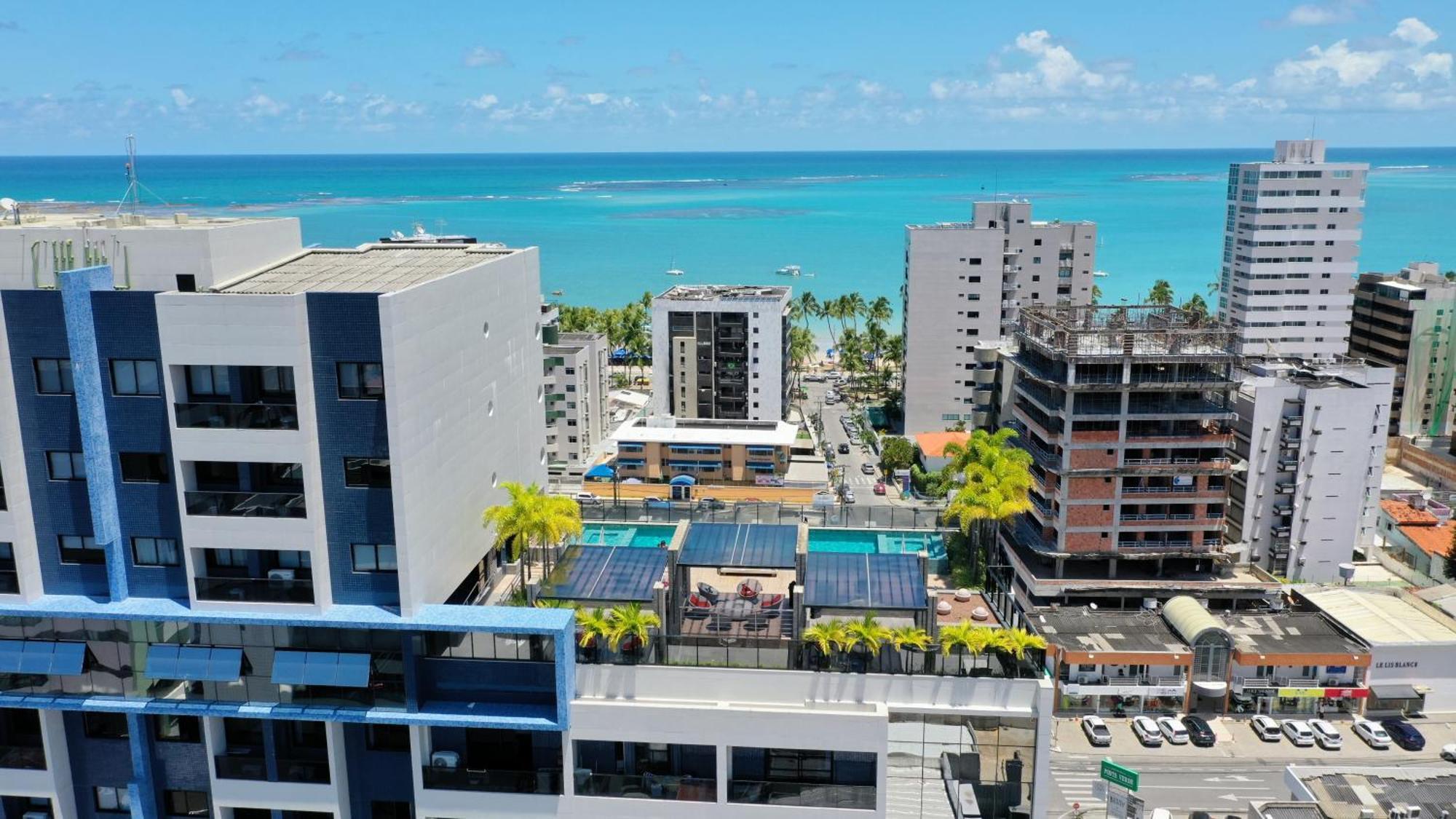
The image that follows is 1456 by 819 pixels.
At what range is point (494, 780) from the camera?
2438cm

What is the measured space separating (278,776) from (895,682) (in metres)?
14.7

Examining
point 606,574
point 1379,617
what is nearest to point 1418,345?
point 1379,617

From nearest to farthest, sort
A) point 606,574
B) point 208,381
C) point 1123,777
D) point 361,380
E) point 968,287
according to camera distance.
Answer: point 361,380
point 208,381
point 606,574
point 1123,777
point 968,287

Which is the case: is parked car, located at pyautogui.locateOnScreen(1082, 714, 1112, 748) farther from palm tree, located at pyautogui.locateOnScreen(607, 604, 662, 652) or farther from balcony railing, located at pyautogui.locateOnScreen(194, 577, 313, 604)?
balcony railing, located at pyautogui.locateOnScreen(194, 577, 313, 604)

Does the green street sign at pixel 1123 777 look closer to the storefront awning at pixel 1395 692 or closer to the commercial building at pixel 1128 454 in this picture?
the storefront awning at pixel 1395 692

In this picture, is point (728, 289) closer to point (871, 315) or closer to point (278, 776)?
point (871, 315)

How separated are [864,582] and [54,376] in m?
19.7

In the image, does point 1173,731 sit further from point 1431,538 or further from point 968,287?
point 968,287

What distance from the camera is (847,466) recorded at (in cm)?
9531

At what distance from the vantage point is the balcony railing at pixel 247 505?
2277 centimetres

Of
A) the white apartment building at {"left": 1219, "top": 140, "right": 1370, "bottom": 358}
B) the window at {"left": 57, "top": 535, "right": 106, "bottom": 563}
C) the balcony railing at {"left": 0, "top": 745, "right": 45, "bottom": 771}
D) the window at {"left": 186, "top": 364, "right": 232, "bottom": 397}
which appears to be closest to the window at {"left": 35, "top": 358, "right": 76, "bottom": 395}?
the window at {"left": 186, "top": 364, "right": 232, "bottom": 397}

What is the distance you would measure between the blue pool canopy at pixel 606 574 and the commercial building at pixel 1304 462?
45600mm

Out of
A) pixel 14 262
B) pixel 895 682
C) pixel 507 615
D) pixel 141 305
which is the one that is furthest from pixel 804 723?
pixel 14 262

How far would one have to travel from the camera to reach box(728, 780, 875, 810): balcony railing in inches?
939
